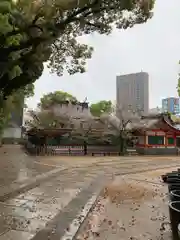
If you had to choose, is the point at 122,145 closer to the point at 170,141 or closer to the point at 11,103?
the point at 170,141

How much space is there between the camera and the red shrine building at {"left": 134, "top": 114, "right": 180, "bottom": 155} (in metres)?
33.1

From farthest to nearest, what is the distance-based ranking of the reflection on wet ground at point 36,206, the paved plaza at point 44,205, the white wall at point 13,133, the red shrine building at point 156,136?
the white wall at point 13,133 < the red shrine building at point 156,136 < the reflection on wet ground at point 36,206 < the paved plaza at point 44,205

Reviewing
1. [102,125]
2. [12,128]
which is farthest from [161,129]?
[12,128]

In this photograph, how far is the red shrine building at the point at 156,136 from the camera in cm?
3306

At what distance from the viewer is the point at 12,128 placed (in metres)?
36.8

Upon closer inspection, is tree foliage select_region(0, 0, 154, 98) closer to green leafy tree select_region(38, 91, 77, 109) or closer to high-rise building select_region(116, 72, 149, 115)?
green leafy tree select_region(38, 91, 77, 109)

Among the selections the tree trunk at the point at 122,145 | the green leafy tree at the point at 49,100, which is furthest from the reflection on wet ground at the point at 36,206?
the green leafy tree at the point at 49,100

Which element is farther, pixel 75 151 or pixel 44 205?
pixel 75 151

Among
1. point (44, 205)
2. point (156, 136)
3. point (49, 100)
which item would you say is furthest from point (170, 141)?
point (44, 205)

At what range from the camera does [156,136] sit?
34.1 m

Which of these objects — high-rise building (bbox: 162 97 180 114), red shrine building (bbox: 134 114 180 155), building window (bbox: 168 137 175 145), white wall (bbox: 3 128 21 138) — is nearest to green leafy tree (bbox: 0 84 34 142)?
red shrine building (bbox: 134 114 180 155)

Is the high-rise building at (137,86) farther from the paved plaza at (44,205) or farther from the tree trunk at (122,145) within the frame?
the paved plaza at (44,205)

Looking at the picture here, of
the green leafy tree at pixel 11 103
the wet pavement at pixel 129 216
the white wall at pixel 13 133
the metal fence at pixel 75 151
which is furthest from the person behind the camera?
the white wall at pixel 13 133

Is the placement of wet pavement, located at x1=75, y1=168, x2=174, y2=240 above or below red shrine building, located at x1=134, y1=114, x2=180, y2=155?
below
